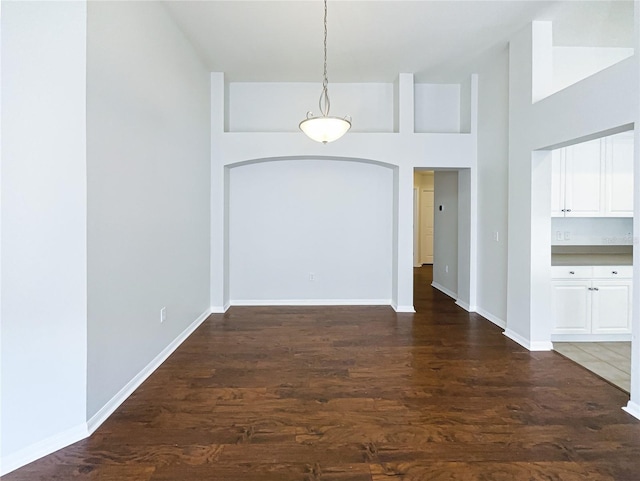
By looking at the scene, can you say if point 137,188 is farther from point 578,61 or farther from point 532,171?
point 578,61

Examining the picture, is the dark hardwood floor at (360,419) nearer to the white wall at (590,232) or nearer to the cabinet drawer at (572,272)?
the cabinet drawer at (572,272)

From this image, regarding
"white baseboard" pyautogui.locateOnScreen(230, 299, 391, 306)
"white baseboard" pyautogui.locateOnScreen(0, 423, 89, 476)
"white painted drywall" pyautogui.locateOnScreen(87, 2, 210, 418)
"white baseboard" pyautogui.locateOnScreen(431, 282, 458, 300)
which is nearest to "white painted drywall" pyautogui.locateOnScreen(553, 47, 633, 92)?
"white baseboard" pyautogui.locateOnScreen(431, 282, 458, 300)

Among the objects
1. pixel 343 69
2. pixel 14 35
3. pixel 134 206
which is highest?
pixel 343 69

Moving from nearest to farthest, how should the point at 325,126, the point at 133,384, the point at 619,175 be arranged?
1. the point at 133,384
2. the point at 325,126
3. the point at 619,175

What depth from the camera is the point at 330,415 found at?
7.68 feet

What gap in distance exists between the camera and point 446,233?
6.26 meters

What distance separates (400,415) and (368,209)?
3434mm

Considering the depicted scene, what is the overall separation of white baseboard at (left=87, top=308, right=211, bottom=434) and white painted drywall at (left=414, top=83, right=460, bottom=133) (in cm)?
431

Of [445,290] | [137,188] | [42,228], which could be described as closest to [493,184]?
[445,290]

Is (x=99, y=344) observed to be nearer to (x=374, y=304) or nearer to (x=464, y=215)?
(x=374, y=304)

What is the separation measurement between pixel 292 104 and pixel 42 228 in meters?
3.96

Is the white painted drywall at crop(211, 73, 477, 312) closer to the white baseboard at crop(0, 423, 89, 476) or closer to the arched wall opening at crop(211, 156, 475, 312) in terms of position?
the arched wall opening at crop(211, 156, 475, 312)

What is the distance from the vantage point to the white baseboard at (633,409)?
2.31 m

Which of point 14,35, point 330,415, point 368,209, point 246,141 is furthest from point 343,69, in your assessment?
point 330,415
